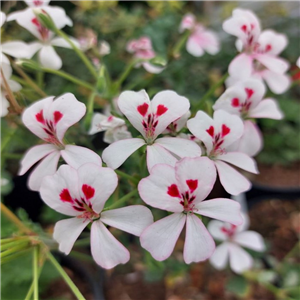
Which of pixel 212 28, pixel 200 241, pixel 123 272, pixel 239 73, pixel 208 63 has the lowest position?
pixel 123 272

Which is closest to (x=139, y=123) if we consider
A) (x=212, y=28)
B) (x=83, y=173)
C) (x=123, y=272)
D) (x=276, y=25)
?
(x=83, y=173)

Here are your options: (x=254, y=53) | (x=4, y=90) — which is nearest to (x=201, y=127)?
(x=254, y=53)

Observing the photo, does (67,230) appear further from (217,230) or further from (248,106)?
(217,230)

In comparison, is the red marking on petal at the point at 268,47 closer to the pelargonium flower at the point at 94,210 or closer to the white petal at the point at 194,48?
the white petal at the point at 194,48

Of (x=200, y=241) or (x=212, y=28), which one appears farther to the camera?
(x=212, y=28)

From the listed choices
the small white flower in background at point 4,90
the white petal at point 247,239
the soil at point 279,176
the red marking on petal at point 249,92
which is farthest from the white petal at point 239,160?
the soil at point 279,176

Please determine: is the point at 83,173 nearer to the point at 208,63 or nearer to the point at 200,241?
the point at 200,241

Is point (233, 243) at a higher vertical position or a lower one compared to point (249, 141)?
lower
